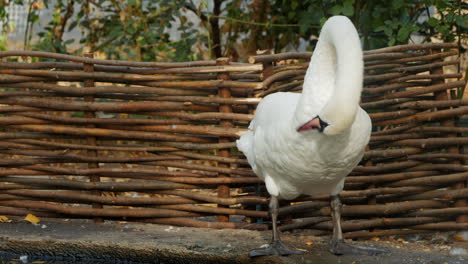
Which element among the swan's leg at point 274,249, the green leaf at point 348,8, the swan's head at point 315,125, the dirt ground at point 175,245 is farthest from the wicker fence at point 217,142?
the swan's head at point 315,125

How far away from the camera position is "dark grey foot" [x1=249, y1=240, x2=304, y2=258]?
332 cm

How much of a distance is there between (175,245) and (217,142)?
80cm


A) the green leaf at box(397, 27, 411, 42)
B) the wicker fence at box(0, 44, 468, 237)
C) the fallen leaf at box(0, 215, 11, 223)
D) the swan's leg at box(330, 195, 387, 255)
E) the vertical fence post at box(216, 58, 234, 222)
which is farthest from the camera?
the green leaf at box(397, 27, 411, 42)

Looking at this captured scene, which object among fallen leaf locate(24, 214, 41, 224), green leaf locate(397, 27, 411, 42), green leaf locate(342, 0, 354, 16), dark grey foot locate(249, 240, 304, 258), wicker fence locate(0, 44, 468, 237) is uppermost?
green leaf locate(342, 0, 354, 16)

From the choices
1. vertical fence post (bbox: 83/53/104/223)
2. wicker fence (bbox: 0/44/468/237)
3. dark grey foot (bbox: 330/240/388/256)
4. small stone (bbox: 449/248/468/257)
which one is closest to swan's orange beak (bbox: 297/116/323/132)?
dark grey foot (bbox: 330/240/388/256)

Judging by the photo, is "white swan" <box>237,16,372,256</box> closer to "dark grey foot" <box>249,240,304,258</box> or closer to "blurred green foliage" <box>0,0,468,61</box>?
"dark grey foot" <box>249,240,304,258</box>

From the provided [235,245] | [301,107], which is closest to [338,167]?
[301,107]

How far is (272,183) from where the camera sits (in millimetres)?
3365

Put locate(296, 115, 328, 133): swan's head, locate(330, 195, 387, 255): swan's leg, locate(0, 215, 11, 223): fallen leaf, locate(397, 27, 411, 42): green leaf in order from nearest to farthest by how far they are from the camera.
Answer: locate(296, 115, 328, 133): swan's head → locate(330, 195, 387, 255): swan's leg → locate(0, 215, 11, 223): fallen leaf → locate(397, 27, 411, 42): green leaf

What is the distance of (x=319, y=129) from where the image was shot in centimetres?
270

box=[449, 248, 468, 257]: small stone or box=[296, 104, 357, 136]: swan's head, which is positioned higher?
box=[296, 104, 357, 136]: swan's head

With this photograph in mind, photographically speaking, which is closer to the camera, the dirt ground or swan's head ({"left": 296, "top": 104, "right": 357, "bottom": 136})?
swan's head ({"left": 296, "top": 104, "right": 357, "bottom": 136})

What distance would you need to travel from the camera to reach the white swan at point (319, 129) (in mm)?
2607

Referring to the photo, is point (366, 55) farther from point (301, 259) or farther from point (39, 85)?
point (39, 85)
